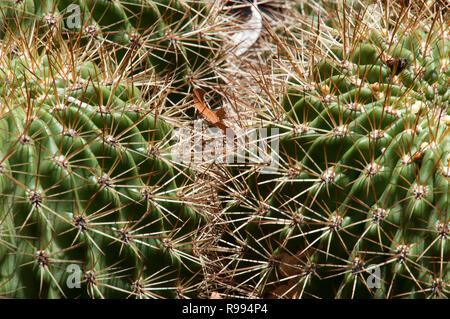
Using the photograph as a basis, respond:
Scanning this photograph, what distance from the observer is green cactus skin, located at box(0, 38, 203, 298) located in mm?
1604

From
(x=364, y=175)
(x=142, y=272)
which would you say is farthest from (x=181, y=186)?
(x=364, y=175)

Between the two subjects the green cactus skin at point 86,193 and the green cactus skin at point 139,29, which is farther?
the green cactus skin at point 139,29

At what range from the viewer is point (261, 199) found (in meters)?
1.95

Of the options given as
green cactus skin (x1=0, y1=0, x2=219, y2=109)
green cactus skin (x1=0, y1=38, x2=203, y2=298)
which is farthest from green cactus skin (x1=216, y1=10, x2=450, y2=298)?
green cactus skin (x1=0, y1=0, x2=219, y2=109)

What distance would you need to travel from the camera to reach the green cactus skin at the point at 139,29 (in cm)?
224

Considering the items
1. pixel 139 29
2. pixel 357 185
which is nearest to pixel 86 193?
pixel 357 185

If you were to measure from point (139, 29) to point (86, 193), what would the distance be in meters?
0.98

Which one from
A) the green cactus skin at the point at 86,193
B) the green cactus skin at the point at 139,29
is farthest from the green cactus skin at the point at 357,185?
the green cactus skin at the point at 139,29

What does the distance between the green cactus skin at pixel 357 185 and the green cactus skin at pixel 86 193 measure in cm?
28

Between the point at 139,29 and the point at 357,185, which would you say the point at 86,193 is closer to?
the point at 357,185

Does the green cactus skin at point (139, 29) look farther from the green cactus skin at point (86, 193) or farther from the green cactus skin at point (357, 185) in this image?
the green cactus skin at point (357, 185)

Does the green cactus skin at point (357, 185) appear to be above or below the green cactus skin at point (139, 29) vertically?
below

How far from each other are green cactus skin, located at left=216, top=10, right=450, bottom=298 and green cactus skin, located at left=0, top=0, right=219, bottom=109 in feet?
1.97

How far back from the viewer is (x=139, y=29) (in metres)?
2.42
